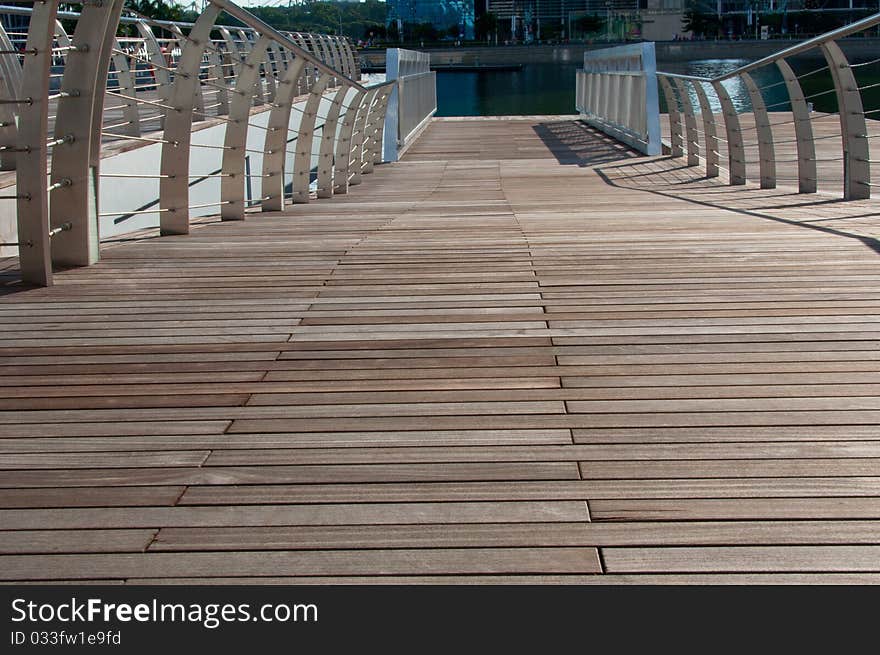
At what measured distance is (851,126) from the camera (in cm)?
629

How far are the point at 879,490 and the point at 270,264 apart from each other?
2648 millimetres

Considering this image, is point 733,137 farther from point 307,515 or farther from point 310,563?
point 310,563

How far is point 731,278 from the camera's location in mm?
3494

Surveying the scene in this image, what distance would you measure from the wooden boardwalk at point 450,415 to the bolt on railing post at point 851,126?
228 centimetres

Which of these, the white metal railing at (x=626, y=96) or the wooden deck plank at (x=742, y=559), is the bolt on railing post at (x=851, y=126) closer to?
the wooden deck plank at (x=742, y=559)

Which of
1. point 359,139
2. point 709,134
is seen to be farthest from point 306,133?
point 709,134

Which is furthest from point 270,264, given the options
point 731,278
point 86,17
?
point 731,278

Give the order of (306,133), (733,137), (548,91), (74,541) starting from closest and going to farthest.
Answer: (74,541), (306,133), (733,137), (548,91)

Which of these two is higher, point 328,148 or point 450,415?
point 328,148

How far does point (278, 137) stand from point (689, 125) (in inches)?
215

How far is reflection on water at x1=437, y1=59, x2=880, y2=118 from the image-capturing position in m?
30.4

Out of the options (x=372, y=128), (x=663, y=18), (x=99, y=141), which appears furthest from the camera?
(x=663, y=18)
